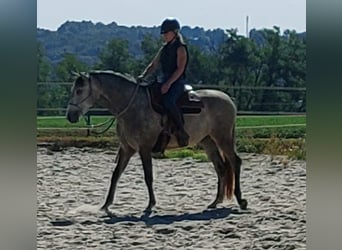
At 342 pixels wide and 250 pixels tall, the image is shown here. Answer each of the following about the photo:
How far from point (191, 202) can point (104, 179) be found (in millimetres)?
461

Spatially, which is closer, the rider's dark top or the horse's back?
the rider's dark top

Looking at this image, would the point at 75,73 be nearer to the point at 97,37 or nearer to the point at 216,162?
the point at 97,37

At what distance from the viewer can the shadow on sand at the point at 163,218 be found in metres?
2.86

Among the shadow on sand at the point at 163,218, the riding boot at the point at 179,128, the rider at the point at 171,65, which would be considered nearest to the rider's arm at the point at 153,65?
the rider at the point at 171,65

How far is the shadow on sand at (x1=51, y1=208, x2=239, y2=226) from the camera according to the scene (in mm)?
2863

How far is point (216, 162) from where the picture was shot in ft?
10.3

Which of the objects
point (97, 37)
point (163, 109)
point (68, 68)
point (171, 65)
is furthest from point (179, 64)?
point (68, 68)

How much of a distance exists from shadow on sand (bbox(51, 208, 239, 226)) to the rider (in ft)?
1.52

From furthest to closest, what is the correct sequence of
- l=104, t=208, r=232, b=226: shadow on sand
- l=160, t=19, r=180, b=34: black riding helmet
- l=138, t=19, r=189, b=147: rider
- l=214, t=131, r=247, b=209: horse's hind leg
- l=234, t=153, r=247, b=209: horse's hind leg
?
l=214, t=131, r=247, b=209: horse's hind leg
l=234, t=153, r=247, b=209: horse's hind leg
l=104, t=208, r=232, b=226: shadow on sand
l=138, t=19, r=189, b=147: rider
l=160, t=19, r=180, b=34: black riding helmet

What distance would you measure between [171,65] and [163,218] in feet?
2.18

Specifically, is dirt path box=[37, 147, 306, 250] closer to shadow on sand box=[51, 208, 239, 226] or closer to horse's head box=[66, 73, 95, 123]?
shadow on sand box=[51, 208, 239, 226]

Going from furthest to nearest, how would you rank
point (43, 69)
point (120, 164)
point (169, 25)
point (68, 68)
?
point (120, 164) < point (68, 68) < point (43, 69) < point (169, 25)

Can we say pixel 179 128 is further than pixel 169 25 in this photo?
Yes

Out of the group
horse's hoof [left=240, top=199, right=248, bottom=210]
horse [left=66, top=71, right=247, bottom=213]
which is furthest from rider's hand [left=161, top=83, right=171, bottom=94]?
horse's hoof [left=240, top=199, right=248, bottom=210]
